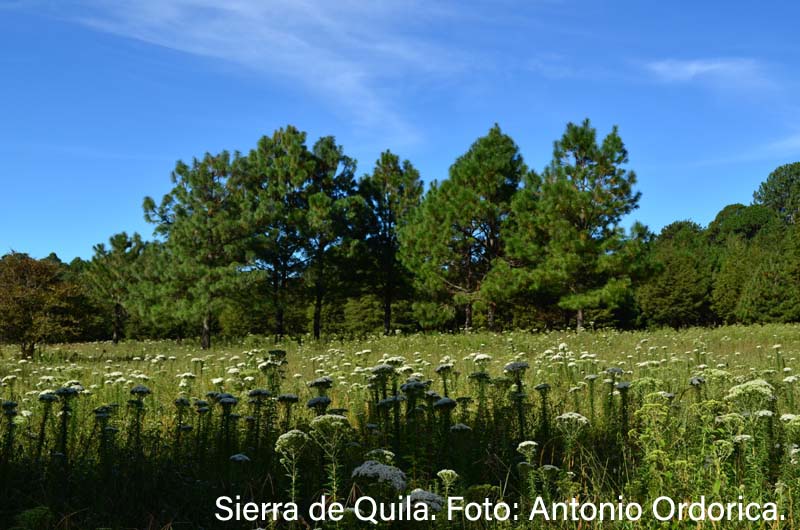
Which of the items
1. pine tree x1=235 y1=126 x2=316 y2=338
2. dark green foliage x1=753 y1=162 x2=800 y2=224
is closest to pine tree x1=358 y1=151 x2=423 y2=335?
pine tree x1=235 y1=126 x2=316 y2=338

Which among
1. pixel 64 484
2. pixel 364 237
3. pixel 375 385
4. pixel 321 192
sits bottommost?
pixel 64 484

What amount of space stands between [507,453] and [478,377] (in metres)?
0.90

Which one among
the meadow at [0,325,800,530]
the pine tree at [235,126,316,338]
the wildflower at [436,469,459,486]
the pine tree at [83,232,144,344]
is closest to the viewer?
the wildflower at [436,469,459,486]

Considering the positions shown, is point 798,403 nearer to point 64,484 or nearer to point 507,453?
point 507,453

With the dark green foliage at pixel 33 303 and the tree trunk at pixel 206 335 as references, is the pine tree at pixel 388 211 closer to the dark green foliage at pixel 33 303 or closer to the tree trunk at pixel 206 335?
the tree trunk at pixel 206 335

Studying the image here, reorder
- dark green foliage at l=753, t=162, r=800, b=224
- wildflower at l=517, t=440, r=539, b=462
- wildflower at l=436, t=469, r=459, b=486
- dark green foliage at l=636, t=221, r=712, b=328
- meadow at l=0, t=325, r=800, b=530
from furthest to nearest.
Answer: dark green foliage at l=753, t=162, r=800, b=224
dark green foliage at l=636, t=221, r=712, b=328
wildflower at l=517, t=440, r=539, b=462
meadow at l=0, t=325, r=800, b=530
wildflower at l=436, t=469, r=459, b=486

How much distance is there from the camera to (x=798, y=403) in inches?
257

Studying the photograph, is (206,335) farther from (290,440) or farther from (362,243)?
(290,440)

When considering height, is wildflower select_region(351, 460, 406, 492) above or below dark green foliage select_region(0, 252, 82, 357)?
below

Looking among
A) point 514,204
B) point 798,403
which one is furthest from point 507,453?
point 514,204

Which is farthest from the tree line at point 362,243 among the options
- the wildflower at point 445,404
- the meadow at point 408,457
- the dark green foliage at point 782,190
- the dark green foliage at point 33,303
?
the dark green foliage at point 782,190

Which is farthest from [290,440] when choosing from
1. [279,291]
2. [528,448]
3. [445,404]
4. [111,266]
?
[111,266]

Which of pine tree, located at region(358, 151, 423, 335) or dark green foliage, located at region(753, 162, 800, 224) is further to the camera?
dark green foliage, located at region(753, 162, 800, 224)

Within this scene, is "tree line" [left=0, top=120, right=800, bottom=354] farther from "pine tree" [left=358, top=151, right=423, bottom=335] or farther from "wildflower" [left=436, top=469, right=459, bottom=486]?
"wildflower" [left=436, top=469, right=459, bottom=486]
